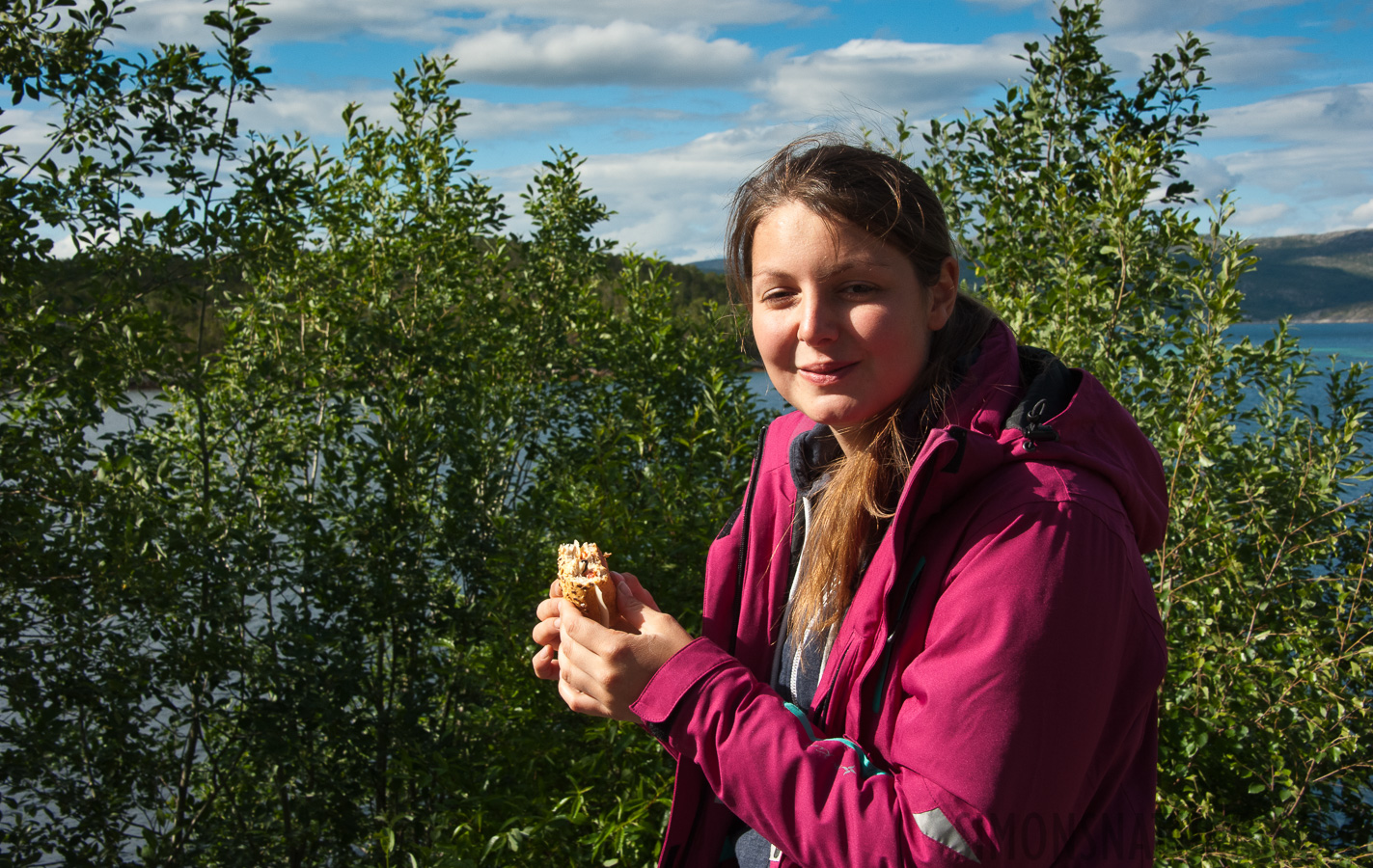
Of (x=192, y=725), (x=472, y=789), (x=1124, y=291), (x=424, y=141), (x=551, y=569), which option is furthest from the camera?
(x=424, y=141)

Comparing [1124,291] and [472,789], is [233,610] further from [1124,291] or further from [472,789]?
[1124,291]

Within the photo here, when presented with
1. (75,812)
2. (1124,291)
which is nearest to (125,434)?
(75,812)

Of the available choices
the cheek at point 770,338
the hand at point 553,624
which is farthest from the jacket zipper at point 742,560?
the cheek at point 770,338

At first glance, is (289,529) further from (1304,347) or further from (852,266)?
(1304,347)

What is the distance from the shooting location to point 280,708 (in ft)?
11.2

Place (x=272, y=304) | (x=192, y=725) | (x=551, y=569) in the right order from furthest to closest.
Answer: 1. (x=272, y=304)
2. (x=192, y=725)
3. (x=551, y=569)

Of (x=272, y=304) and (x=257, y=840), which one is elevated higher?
(x=272, y=304)

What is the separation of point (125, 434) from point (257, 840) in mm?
1712

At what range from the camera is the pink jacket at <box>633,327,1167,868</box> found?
100cm

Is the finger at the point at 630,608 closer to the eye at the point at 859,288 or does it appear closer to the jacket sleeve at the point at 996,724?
the jacket sleeve at the point at 996,724

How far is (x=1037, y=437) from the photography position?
1.15 m

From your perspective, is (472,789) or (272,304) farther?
(272,304)

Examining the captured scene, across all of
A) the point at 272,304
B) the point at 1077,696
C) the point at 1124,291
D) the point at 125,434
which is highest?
the point at 272,304

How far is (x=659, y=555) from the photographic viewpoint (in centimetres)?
321
